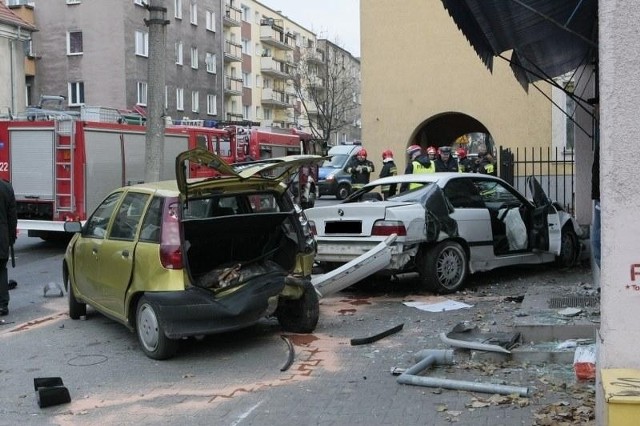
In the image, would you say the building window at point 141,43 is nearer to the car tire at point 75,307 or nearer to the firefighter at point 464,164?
the firefighter at point 464,164

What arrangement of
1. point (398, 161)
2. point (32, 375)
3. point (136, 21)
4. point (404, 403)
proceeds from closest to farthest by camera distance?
point (404, 403) → point (32, 375) → point (398, 161) → point (136, 21)

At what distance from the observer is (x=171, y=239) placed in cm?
647

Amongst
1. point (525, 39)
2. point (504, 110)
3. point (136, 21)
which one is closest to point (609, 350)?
point (525, 39)

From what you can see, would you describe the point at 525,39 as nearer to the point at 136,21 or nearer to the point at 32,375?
the point at 32,375

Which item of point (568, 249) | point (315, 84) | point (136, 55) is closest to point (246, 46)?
point (315, 84)

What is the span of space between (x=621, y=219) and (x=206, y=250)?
4.30 meters

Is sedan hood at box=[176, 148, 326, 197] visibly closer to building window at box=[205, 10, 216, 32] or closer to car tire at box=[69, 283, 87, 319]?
car tire at box=[69, 283, 87, 319]

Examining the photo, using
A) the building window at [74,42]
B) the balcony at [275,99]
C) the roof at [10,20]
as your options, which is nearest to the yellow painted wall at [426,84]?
the roof at [10,20]

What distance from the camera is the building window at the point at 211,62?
48281mm

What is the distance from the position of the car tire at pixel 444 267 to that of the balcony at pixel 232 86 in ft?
150

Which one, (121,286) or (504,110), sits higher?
(504,110)

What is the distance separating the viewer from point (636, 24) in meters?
4.05

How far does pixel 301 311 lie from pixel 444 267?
2.53 m

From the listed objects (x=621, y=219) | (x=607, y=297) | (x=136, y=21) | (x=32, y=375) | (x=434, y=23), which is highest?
(x=136, y=21)
